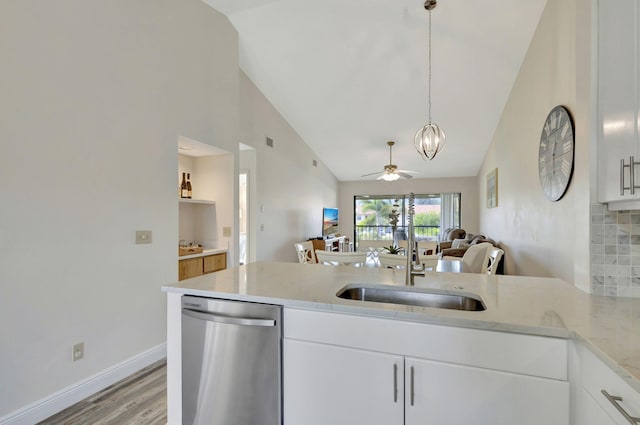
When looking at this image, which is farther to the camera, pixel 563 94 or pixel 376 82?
pixel 376 82

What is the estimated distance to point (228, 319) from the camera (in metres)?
1.41

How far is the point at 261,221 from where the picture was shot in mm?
4891

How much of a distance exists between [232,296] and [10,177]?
1541mm

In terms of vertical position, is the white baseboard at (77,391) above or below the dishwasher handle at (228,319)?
below

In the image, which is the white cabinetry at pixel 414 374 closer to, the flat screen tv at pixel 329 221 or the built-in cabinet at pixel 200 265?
the built-in cabinet at pixel 200 265

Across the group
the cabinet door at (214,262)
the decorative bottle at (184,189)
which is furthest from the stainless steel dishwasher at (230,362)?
the decorative bottle at (184,189)

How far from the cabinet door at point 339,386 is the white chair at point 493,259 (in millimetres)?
2332

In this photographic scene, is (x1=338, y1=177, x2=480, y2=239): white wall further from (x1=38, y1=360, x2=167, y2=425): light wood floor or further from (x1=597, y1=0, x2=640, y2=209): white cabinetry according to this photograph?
(x1=38, y1=360, x2=167, y2=425): light wood floor

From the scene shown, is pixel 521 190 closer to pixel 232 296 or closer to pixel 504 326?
pixel 504 326

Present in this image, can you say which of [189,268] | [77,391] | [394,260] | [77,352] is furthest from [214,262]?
[394,260]

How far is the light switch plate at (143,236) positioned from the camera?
249cm

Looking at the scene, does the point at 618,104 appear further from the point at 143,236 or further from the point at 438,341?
the point at 143,236

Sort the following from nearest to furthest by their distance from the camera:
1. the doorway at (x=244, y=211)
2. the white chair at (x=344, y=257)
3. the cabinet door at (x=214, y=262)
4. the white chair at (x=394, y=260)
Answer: the white chair at (x=394, y=260), the white chair at (x=344, y=257), the cabinet door at (x=214, y=262), the doorway at (x=244, y=211)

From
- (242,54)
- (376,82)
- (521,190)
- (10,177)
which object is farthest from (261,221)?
(521,190)
